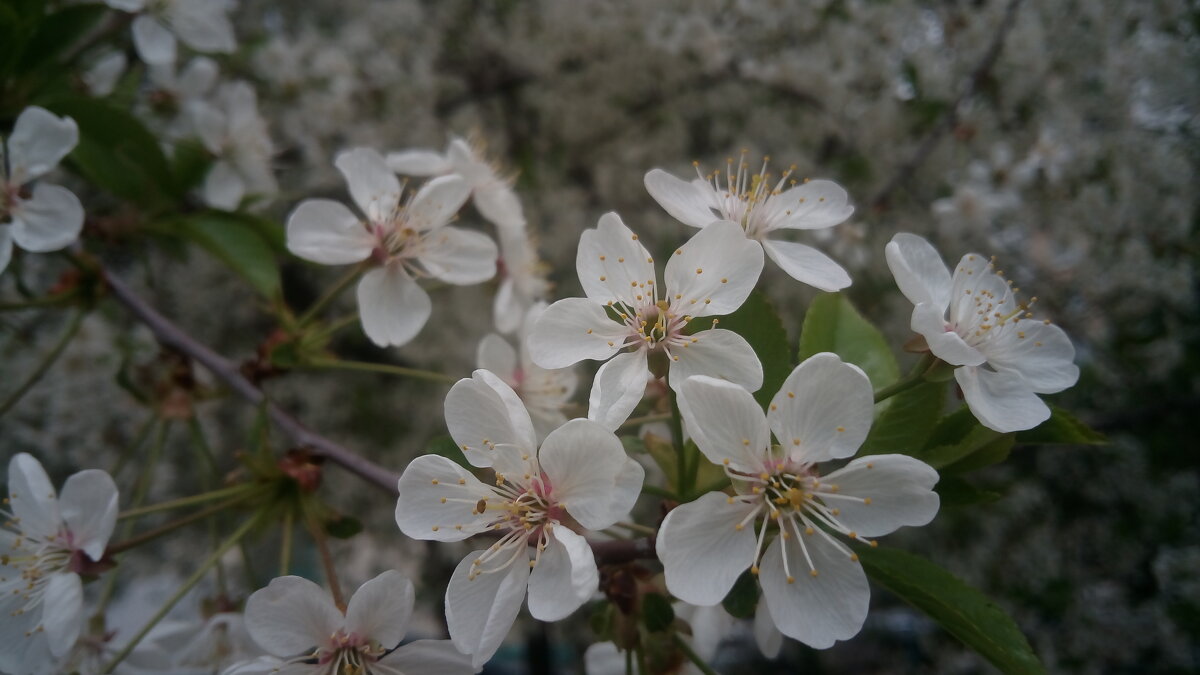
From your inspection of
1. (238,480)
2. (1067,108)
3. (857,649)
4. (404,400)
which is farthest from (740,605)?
→ (857,649)

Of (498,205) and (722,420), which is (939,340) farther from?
(498,205)

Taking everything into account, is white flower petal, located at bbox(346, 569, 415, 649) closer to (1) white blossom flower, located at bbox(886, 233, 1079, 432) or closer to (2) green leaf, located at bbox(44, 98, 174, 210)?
(1) white blossom flower, located at bbox(886, 233, 1079, 432)

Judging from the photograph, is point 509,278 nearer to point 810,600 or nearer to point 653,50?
point 810,600

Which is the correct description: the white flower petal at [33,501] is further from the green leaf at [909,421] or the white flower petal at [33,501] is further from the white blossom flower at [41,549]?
the green leaf at [909,421]

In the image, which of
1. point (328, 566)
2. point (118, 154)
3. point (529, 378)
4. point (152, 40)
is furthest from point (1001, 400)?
point (152, 40)

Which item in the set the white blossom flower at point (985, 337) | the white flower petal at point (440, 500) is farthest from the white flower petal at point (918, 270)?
the white flower petal at point (440, 500)
